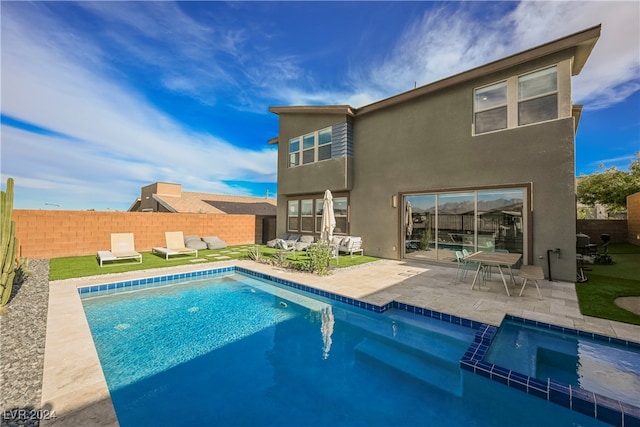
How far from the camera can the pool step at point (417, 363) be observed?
3.65 meters

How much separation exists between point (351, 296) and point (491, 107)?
8.29 metres

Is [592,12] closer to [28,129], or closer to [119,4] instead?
[119,4]

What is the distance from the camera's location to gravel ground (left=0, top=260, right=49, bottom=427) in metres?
2.62

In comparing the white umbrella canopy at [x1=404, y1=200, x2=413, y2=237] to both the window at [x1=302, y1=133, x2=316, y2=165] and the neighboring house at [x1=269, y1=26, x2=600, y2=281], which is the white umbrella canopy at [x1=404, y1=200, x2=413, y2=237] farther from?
the window at [x1=302, y1=133, x2=316, y2=165]

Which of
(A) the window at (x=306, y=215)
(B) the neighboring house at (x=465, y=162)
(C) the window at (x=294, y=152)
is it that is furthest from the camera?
(C) the window at (x=294, y=152)

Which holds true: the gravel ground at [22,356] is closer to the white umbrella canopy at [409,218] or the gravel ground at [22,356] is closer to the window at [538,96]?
the white umbrella canopy at [409,218]

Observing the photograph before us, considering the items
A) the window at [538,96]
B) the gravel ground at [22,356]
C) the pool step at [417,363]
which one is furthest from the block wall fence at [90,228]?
the window at [538,96]

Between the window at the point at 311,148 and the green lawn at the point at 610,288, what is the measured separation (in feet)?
35.8

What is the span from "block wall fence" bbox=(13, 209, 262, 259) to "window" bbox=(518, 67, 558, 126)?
52.8 feet

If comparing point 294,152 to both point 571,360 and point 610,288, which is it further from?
point 571,360

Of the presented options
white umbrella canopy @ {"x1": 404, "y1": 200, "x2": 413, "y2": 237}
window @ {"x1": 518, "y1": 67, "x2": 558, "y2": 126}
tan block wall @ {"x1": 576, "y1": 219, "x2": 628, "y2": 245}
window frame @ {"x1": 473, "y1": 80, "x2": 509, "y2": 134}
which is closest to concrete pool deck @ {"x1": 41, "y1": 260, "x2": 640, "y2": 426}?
white umbrella canopy @ {"x1": 404, "y1": 200, "x2": 413, "y2": 237}

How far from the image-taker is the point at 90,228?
1296 cm

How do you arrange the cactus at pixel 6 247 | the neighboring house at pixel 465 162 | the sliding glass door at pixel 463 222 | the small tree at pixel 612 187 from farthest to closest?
the small tree at pixel 612 187 < the sliding glass door at pixel 463 222 < the neighboring house at pixel 465 162 < the cactus at pixel 6 247

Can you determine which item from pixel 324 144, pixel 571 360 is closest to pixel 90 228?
pixel 324 144
